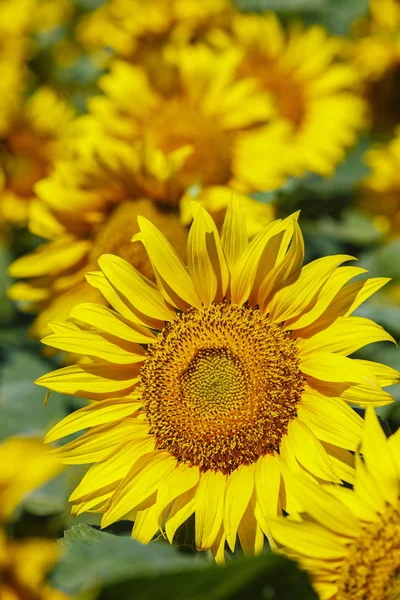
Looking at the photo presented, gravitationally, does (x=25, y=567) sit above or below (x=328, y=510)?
below

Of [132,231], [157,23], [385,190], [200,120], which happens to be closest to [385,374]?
[132,231]

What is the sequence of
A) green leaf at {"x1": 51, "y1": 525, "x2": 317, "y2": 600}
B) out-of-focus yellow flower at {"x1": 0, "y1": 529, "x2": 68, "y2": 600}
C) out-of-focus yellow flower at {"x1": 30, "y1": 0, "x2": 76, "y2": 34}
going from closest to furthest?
green leaf at {"x1": 51, "y1": 525, "x2": 317, "y2": 600} < out-of-focus yellow flower at {"x1": 0, "y1": 529, "x2": 68, "y2": 600} < out-of-focus yellow flower at {"x1": 30, "y1": 0, "x2": 76, "y2": 34}

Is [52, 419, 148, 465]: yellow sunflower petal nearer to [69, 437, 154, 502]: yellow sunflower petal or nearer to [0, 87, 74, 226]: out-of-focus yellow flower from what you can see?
[69, 437, 154, 502]: yellow sunflower petal

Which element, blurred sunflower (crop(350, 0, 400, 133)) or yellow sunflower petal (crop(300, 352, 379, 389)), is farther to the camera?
blurred sunflower (crop(350, 0, 400, 133))

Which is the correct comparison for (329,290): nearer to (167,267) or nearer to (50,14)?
(167,267)

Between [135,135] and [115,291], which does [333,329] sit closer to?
[115,291]

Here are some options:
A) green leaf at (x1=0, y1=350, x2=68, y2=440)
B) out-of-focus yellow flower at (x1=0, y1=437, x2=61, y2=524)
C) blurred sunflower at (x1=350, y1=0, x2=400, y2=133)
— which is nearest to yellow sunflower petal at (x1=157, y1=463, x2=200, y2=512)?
out-of-focus yellow flower at (x1=0, y1=437, x2=61, y2=524)
